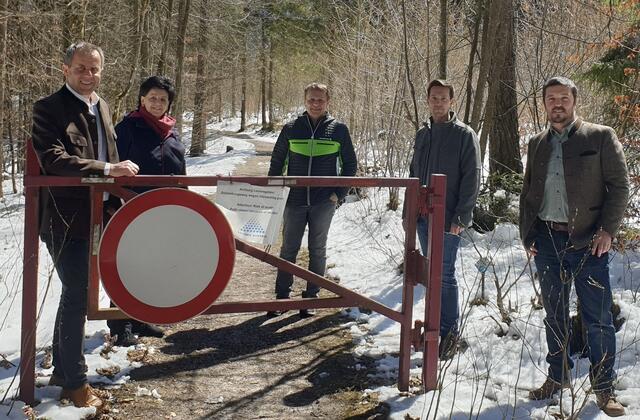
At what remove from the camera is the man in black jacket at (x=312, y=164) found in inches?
204

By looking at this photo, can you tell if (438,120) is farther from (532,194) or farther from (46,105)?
(46,105)

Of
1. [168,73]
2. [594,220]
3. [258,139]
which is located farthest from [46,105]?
[258,139]

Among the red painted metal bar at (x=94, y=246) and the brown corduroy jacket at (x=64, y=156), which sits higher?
the brown corduroy jacket at (x=64, y=156)

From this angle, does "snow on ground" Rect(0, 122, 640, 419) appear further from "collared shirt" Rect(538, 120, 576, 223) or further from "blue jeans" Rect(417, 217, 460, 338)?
"collared shirt" Rect(538, 120, 576, 223)

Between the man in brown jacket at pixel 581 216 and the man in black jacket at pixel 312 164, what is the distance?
6.49 feet

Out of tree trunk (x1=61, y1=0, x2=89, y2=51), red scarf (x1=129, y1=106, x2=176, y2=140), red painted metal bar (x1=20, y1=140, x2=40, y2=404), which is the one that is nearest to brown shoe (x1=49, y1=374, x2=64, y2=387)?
red painted metal bar (x1=20, y1=140, x2=40, y2=404)

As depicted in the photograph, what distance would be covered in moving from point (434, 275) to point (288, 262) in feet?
2.82

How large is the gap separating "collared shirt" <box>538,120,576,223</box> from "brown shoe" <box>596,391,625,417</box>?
0.97 m

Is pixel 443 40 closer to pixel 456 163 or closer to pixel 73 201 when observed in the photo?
pixel 456 163

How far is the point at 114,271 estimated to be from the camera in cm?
319

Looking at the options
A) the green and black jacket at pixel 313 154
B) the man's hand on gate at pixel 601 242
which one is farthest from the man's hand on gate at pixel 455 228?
the green and black jacket at pixel 313 154

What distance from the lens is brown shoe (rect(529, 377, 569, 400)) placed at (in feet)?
11.8

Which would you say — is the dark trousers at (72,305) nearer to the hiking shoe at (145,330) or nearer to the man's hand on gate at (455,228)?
the hiking shoe at (145,330)

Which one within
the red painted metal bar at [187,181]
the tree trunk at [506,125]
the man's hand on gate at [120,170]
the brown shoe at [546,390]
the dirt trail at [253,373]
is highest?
the tree trunk at [506,125]
